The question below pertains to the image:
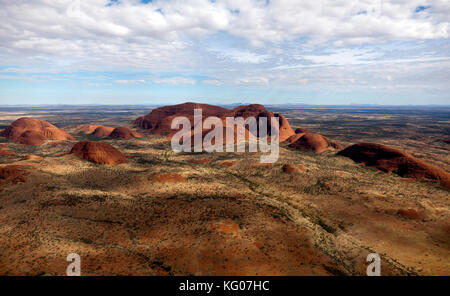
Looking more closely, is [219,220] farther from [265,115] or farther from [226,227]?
[265,115]

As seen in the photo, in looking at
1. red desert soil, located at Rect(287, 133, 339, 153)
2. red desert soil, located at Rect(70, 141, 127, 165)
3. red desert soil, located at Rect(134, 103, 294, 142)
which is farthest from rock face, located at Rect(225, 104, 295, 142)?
red desert soil, located at Rect(70, 141, 127, 165)

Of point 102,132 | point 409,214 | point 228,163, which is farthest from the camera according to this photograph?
point 102,132

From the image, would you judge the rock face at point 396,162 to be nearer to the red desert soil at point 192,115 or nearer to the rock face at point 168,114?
the red desert soil at point 192,115

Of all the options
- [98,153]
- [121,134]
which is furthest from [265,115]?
[98,153]

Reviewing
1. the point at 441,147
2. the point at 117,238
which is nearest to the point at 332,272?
the point at 117,238

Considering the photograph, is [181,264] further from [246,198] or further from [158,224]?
[246,198]

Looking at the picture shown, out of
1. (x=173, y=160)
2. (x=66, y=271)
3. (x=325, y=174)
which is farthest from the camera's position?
(x=173, y=160)
